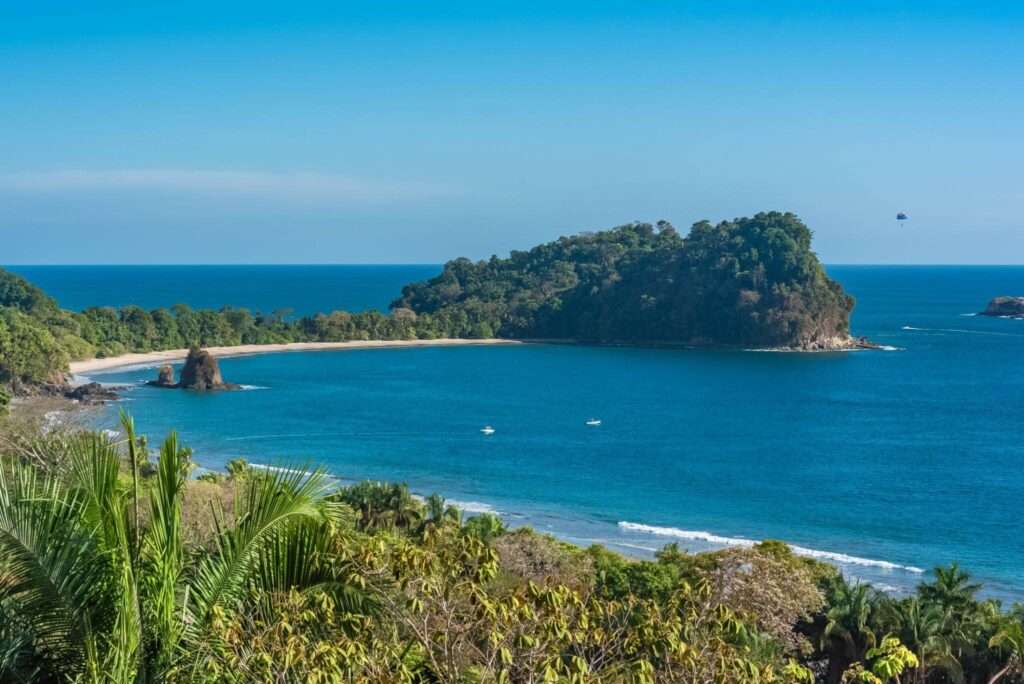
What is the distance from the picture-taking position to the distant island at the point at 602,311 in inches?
4547

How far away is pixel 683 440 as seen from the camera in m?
64.5

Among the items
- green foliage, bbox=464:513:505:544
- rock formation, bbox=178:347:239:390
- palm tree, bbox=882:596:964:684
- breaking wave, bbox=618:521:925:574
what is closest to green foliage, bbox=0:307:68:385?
rock formation, bbox=178:347:239:390

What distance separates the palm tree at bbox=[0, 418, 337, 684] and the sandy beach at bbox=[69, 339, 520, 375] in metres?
92.7

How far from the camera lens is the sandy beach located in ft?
334

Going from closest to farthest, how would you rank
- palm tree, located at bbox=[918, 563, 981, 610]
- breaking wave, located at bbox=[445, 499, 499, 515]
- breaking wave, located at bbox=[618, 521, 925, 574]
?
palm tree, located at bbox=[918, 563, 981, 610]
breaking wave, located at bbox=[618, 521, 925, 574]
breaking wave, located at bbox=[445, 499, 499, 515]

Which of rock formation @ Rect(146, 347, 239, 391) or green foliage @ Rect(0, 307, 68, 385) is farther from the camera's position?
rock formation @ Rect(146, 347, 239, 391)

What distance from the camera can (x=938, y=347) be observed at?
120 meters

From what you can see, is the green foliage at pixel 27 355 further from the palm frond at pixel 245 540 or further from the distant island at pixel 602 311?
the palm frond at pixel 245 540

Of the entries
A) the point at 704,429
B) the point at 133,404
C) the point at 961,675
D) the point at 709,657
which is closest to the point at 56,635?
the point at 709,657

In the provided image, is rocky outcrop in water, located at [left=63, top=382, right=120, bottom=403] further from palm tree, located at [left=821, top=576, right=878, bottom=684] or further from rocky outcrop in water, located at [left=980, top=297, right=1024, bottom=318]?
rocky outcrop in water, located at [left=980, top=297, right=1024, bottom=318]

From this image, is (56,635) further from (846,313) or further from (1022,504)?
(846,313)

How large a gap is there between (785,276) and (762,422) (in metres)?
A: 61.1

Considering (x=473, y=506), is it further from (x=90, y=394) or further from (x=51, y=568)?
(x=90, y=394)

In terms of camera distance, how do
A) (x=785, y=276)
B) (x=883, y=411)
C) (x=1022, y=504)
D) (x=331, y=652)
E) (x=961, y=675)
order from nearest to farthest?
(x=331, y=652)
(x=961, y=675)
(x=1022, y=504)
(x=883, y=411)
(x=785, y=276)
